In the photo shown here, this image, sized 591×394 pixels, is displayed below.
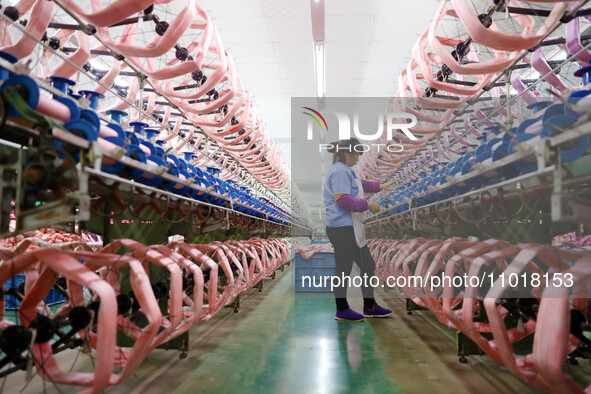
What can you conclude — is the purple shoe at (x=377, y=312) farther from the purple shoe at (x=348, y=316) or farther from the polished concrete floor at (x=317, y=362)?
the purple shoe at (x=348, y=316)

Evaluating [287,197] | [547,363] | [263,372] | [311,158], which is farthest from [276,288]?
[311,158]

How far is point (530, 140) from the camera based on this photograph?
1589 mm

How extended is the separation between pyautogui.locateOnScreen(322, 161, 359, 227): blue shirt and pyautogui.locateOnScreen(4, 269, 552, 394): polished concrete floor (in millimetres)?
1005

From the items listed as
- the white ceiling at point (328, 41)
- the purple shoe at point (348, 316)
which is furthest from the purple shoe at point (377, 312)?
the white ceiling at point (328, 41)

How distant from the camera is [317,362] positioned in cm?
263

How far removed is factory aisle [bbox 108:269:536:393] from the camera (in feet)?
7.27

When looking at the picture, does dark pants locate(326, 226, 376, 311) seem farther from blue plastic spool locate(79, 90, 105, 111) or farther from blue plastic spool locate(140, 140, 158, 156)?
blue plastic spool locate(79, 90, 105, 111)

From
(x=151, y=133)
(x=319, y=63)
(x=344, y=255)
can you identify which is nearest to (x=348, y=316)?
(x=344, y=255)

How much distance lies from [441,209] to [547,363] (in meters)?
1.72

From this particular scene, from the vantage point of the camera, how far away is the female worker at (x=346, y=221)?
378 cm

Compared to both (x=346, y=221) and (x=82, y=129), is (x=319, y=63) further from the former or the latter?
(x=82, y=129)

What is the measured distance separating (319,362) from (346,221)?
→ 5.17 ft

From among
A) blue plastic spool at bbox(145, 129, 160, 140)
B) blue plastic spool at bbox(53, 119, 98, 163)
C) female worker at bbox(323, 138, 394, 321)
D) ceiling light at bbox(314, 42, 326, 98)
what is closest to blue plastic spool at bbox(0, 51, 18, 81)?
blue plastic spool at bbox(53, 119, 98, 163)

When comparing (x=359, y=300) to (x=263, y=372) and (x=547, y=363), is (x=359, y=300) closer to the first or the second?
(x=263, y=372)
